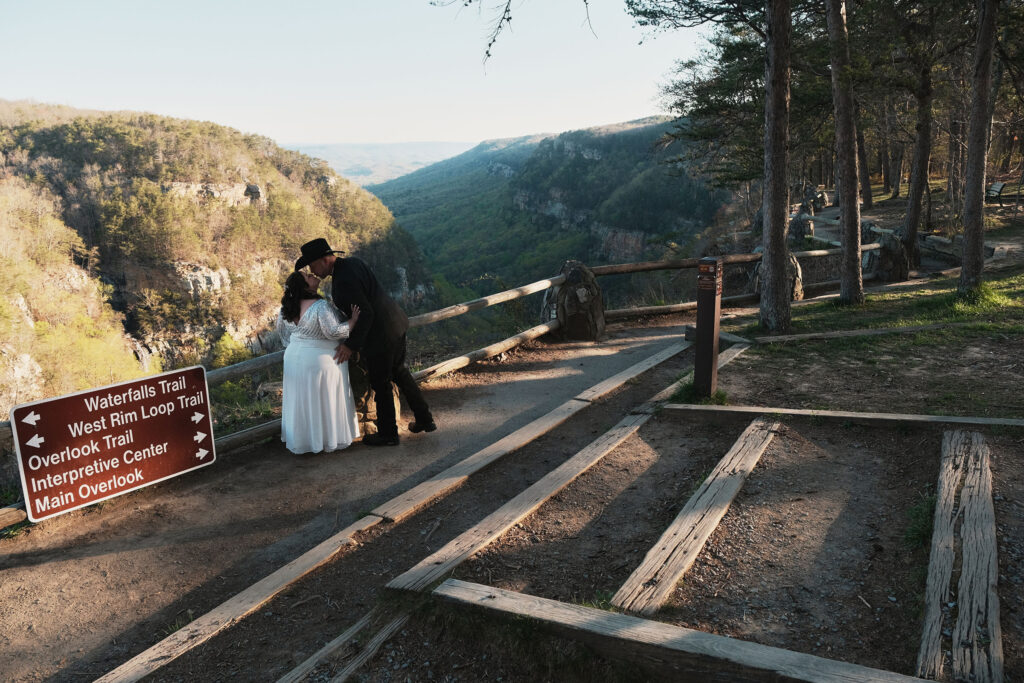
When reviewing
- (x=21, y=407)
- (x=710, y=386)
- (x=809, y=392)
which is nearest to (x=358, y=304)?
(x=21, y=407)

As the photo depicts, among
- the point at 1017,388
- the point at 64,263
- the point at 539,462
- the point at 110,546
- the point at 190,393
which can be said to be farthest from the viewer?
the point at 64,263

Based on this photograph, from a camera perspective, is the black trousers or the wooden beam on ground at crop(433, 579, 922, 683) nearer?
the wooden beam on ground at crop(433, 579, 922, 683)

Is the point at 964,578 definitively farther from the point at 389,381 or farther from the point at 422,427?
the point at 422,427

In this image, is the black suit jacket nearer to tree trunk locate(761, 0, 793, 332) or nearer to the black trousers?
the black trousers

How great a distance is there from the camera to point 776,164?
8094 millimetres

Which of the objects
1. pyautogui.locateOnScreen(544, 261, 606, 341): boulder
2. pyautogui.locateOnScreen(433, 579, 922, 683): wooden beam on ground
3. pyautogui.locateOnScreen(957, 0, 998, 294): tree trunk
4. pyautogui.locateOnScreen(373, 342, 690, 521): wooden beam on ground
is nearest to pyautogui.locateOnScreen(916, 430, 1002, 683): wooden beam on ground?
pyautogui.locateOnScreen(433, 579, 922, 683): wooden beam on ground

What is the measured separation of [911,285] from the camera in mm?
13078

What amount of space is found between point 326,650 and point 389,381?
9.28 feet

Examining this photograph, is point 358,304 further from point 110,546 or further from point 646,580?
point 646,580

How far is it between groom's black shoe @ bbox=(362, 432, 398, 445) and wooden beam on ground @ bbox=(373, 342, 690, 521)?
0.84 meters

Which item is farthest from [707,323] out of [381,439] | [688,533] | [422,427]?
[381,439]

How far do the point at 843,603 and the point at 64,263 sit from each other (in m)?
101

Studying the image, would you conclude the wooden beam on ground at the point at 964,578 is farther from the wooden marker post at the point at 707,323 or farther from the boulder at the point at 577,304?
the boulder at the point at 577,304

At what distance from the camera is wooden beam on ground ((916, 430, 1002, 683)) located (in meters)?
2.31
